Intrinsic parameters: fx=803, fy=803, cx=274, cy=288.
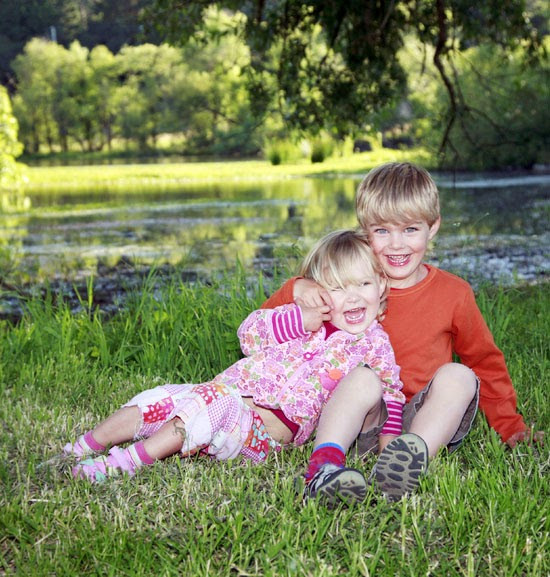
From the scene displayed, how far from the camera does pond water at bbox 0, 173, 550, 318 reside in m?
7.11

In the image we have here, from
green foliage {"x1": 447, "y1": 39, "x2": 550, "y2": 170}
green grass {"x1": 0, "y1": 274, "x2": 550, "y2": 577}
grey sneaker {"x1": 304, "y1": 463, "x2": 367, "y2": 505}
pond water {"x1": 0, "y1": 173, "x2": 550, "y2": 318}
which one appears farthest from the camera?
green foliage {"x1": 447, "y1": 39, "x2": 550, "y2": 170}

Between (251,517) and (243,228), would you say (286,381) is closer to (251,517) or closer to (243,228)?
(251,517)

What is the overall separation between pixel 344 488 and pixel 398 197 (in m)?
1.04

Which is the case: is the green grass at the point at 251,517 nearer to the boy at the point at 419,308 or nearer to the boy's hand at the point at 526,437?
the boy's hand at the point at 526,437

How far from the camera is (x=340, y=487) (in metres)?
2.17

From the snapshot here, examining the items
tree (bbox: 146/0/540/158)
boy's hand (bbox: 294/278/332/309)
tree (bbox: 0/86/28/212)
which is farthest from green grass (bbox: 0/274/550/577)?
tree (bbox: 0/86/28/212)

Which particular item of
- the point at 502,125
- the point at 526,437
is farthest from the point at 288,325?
the point at 502,125

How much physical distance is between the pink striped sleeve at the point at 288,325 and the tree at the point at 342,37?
477 cm

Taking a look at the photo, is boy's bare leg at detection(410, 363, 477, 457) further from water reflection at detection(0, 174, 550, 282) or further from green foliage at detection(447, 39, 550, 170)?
green foliage at detection(447, 39, 550, 170)

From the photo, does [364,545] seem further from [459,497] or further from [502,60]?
[502,60]

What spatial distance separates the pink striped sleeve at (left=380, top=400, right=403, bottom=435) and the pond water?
5.58 feet

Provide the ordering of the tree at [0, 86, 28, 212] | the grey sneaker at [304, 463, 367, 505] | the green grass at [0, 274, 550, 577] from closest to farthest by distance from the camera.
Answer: the green grass at [0, 274, 550, 577] < the grey sneaker at [304, 463, 367, 505] < the tree at [0, 86, 28, 212]

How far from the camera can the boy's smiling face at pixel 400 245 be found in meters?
2.73

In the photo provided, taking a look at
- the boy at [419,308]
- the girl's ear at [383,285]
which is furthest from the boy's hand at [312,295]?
the girl's ear at [383,285]
